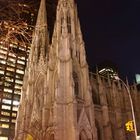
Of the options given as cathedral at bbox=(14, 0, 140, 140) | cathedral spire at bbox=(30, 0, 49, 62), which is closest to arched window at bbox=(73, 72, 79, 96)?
cathedral at bbox=(14, 0, 140, 140)

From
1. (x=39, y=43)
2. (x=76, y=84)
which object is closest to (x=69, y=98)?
(x=76, y=84)

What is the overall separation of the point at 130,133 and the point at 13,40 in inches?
1473

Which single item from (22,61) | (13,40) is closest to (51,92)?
(13,40)

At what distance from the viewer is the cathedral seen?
35469 mm

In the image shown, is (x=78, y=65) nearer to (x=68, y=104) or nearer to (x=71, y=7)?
(x=68, y=104)

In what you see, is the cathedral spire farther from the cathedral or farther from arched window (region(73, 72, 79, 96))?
arched window (region(73, 72, 79, 96))

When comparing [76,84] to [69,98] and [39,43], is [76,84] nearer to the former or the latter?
[69,98]

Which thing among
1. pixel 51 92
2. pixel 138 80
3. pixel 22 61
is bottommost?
pixel 51 92

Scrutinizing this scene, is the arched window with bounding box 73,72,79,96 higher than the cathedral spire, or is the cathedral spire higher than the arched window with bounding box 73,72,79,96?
the cathedral spire

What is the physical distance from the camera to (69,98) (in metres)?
36.1

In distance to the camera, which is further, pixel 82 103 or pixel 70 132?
pixel 82 103

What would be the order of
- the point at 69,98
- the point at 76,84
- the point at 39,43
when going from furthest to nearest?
the point at 39,43 < the point at 76,84 < the point at 69,98

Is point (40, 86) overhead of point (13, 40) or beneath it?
overhead

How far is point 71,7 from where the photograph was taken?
5084cm
